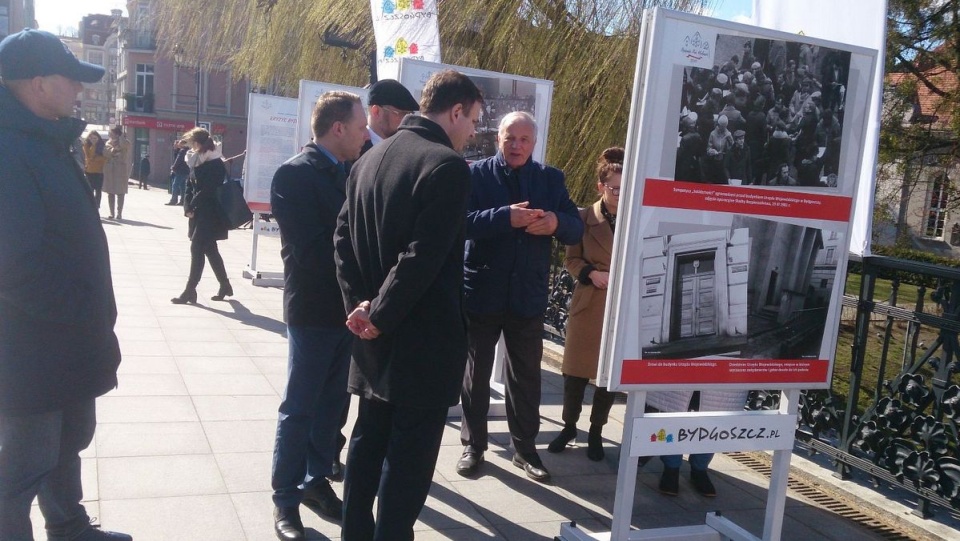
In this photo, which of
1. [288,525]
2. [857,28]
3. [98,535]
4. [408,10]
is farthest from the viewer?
[408,10]

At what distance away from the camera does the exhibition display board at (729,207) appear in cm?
295

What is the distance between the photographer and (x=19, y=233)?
2.66 m

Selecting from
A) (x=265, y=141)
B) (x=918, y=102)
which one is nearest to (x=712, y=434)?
(x=265, y=141)

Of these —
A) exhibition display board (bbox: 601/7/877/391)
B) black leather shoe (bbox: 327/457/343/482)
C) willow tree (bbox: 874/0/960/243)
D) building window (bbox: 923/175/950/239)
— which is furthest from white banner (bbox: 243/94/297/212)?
building window (bbox: 923/175/950/239)

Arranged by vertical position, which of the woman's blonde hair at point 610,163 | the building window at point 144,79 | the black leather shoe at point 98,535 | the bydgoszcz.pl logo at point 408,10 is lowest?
the black leather shoe at point 98,535

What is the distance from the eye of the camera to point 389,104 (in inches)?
141

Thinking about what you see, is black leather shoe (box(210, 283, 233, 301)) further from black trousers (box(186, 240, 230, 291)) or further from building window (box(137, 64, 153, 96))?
building window (box(137, 64, 153, 96))

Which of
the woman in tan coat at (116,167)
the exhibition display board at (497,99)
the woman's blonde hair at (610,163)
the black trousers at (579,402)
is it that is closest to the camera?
the woman's blonde hair at (610,163)

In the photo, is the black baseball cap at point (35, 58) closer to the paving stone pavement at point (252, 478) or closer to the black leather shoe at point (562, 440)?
the paving stone pavement at point (252, 478)

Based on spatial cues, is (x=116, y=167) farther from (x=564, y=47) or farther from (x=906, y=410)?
(x=906, y=410)

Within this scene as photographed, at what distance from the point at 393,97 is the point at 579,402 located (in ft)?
7.38

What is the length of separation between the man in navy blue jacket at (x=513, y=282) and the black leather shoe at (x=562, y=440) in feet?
A: 1.27

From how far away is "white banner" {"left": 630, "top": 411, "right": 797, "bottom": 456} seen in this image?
3.18 m

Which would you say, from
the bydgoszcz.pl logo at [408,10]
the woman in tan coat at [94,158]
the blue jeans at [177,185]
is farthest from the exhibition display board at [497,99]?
the blue jeans at [177,185]
